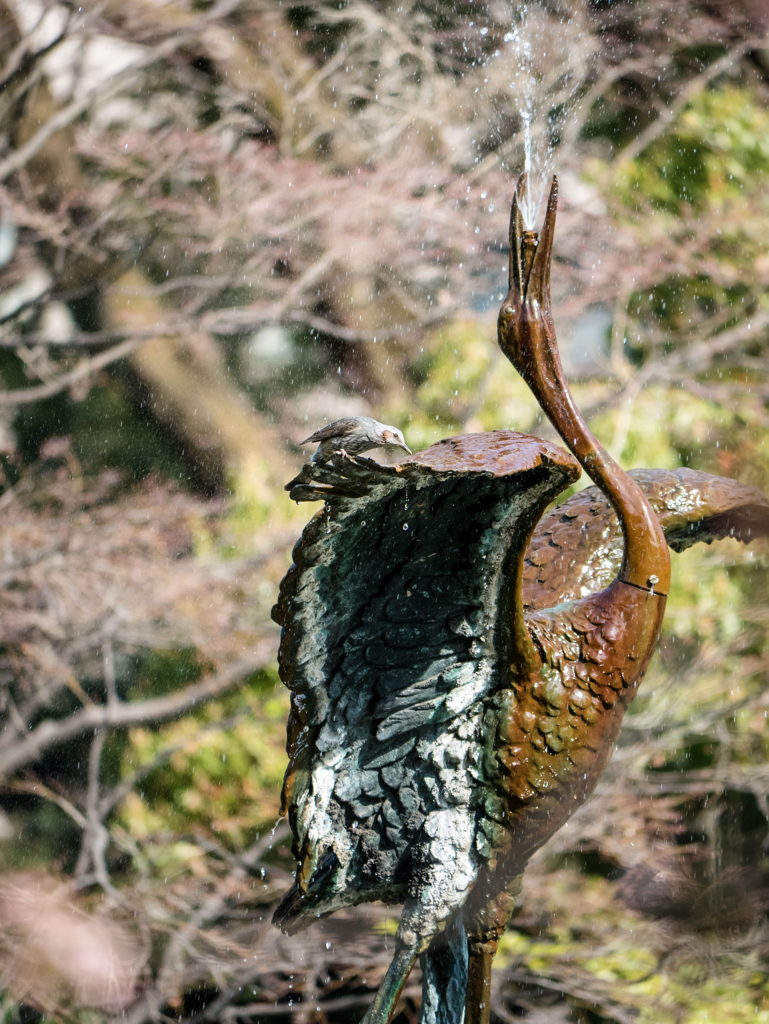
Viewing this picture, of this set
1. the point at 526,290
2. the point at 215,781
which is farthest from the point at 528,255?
the point at 215,781

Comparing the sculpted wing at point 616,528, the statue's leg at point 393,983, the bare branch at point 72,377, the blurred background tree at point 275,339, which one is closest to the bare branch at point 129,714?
the blurred background tree at point 275,339

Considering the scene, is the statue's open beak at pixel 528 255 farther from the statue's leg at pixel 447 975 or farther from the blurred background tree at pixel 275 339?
the blurred background tree at pixel 275 339

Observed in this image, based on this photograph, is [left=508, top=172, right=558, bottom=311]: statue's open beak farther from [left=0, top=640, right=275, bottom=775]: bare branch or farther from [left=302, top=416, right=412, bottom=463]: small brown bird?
[left=0, top=640, right=275, bottom=775]: bare branch

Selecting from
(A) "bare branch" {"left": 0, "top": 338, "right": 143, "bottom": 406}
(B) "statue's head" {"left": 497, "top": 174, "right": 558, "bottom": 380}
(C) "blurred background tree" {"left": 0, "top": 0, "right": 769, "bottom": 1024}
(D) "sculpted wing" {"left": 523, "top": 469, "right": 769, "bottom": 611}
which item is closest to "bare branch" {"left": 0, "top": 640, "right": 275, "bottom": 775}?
(C) "blurred background tree" {"left": 0, "top": 0, "right": 769, "bottom": 1024}

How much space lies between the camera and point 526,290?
953mm

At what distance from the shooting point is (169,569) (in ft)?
9.64

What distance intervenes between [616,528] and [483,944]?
510mm

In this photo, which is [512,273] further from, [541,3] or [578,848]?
[541,3]

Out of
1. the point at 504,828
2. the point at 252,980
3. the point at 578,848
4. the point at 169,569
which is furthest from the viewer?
the point at 169,569

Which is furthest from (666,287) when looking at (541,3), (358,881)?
(358,881)

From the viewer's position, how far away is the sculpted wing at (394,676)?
910 millimetres

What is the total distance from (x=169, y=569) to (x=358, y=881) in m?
1.97

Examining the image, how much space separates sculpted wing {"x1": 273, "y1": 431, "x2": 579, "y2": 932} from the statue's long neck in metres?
0.14

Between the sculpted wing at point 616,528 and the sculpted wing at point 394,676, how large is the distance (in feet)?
0.71
